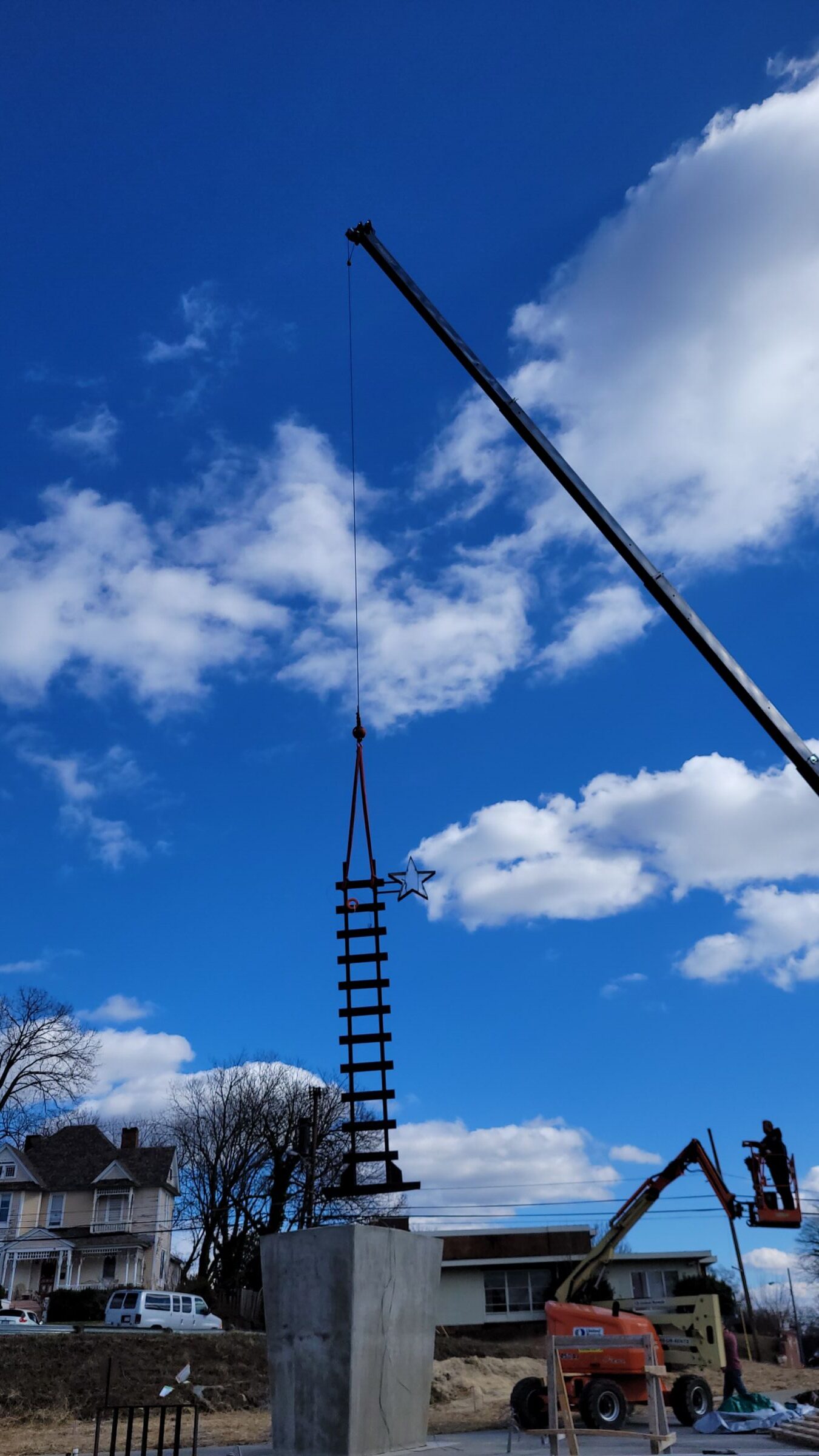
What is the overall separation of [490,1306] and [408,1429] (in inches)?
1218

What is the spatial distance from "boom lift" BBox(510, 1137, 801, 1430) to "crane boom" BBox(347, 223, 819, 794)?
20.8ft

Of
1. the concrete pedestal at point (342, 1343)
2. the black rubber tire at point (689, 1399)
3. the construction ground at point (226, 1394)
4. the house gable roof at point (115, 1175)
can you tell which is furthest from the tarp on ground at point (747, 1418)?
the house gable roof at point (115, 1175)

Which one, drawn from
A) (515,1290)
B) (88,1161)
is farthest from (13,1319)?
(88,1161)

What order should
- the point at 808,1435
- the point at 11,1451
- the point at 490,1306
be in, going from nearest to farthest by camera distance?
the point at 808,1435
the point at 11,1451
the point at 490,1306

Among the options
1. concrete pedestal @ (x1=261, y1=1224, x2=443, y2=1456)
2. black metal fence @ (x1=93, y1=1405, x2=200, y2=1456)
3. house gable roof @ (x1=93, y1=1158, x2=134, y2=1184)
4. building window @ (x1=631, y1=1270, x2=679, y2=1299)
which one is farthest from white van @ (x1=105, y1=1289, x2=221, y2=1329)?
concrete pedestal @ (x1=261, y1=1224, x2=443, y2=1456)

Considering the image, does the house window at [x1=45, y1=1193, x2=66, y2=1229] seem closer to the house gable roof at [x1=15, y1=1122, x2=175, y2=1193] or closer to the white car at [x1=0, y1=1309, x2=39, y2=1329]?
the house gable roof at [x1=15, y1=1122, x2=175, y2=1193]

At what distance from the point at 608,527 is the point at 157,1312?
2556 centimetres

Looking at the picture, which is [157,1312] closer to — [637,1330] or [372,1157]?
[637,1330]

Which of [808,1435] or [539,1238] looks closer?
[808,1435]

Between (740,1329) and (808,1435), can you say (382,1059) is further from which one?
(740,1329)

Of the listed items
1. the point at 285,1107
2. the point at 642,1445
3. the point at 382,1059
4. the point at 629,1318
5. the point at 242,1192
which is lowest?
the point at 642,1445

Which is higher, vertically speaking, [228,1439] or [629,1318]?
[629,1318]

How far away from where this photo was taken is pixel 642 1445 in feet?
50.8

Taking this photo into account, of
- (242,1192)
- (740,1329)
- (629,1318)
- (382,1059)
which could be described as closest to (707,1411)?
(629,1318)
